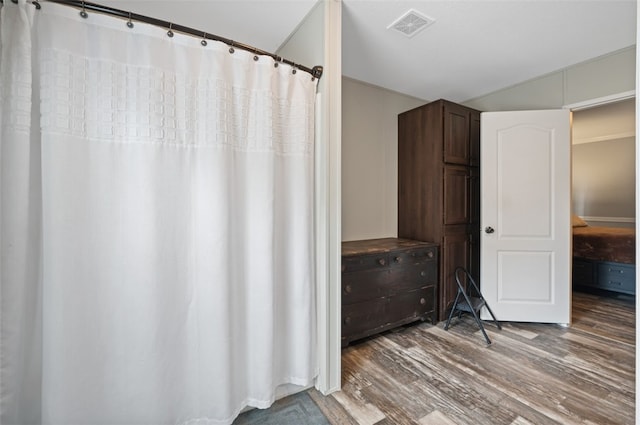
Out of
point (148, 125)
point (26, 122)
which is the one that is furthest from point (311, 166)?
point (26, 122)

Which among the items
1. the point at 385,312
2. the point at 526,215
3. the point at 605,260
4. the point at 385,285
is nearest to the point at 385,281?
the point at 385,285

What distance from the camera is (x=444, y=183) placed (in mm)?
2746

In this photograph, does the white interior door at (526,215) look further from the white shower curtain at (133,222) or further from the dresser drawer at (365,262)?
the white shower curtain at (133,222)

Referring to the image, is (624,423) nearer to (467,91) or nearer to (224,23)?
(467,91)

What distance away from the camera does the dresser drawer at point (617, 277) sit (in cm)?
333

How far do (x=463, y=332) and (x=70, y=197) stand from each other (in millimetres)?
2964

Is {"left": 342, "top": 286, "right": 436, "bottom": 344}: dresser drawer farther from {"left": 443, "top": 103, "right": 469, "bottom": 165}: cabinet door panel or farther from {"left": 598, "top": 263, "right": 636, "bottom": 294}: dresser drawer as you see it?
{"left": 598, "top": 263, "right": 636, "bottom": 294}: dresser drawer

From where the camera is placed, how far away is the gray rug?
153cm

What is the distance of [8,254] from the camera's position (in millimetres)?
1085

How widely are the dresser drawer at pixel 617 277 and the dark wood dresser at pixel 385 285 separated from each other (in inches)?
98.9

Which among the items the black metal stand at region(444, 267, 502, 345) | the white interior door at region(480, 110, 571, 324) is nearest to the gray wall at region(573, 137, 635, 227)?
the white interior door at region(480, 110, 571, 324)

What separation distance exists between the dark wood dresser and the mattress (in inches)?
97.7

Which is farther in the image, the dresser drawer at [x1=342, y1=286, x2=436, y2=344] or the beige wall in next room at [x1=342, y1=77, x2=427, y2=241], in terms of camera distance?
the beige wall in next room at [x1=342, y1=77, x2=427, y2=241]

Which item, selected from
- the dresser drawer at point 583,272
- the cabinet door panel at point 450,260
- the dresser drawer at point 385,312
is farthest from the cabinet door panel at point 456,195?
the dresser drawer at point 583,272
